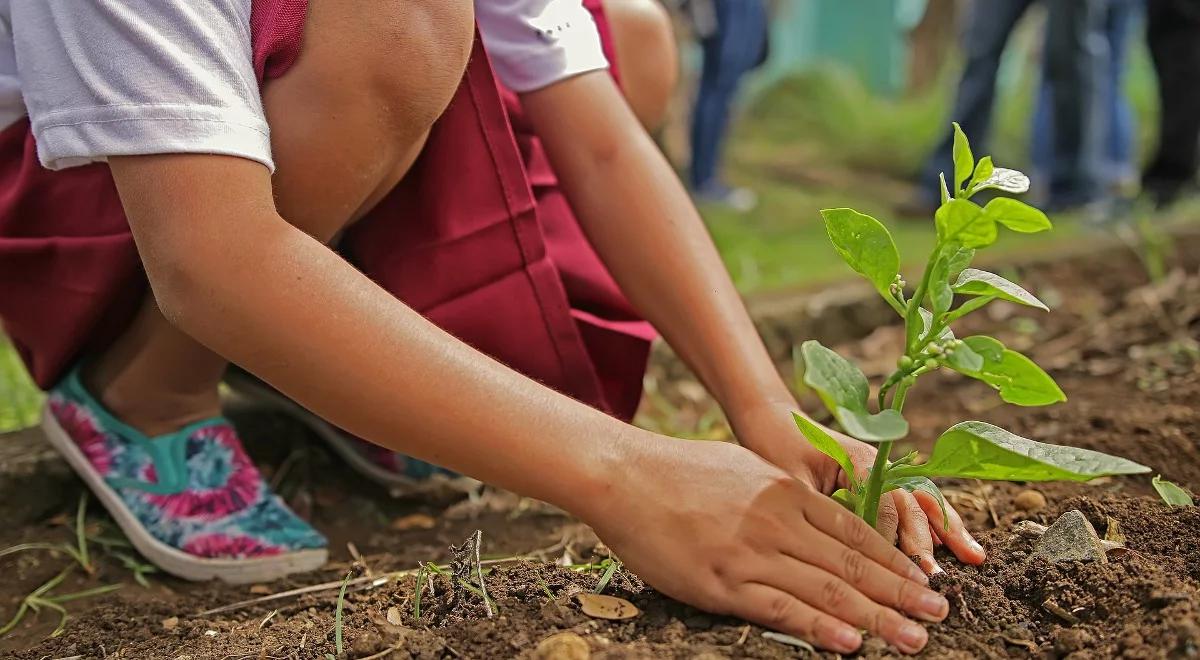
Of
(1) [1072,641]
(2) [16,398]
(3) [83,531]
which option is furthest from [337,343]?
(2) [16,398]

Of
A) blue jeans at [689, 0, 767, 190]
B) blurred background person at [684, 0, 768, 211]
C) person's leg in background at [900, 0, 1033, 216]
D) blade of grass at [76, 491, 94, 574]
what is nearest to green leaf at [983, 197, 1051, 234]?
blade of grass at [76, 491, 94, 574]

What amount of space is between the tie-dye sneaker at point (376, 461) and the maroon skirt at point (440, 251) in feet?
0.92

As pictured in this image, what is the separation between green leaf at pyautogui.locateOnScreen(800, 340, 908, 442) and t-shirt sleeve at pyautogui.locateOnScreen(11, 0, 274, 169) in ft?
1.76

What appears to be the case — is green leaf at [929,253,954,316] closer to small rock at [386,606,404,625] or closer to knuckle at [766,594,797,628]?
knuckle at [766,594,797,628]

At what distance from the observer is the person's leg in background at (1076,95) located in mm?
4043

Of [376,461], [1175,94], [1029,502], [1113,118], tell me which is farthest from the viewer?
[1113,118]

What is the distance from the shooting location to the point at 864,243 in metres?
1.05

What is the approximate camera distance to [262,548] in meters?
1.54

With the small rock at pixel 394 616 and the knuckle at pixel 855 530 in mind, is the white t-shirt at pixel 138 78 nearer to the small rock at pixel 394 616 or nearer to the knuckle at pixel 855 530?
the small rock at pixel 394 616

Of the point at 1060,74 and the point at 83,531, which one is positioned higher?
the point at 1060,74

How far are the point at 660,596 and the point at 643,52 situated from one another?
1.03 metres

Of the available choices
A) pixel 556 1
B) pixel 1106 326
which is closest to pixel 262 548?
pixel 556 1

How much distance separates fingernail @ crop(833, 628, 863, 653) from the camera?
100 centimetres

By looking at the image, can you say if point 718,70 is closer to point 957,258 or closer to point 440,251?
point 440,251
